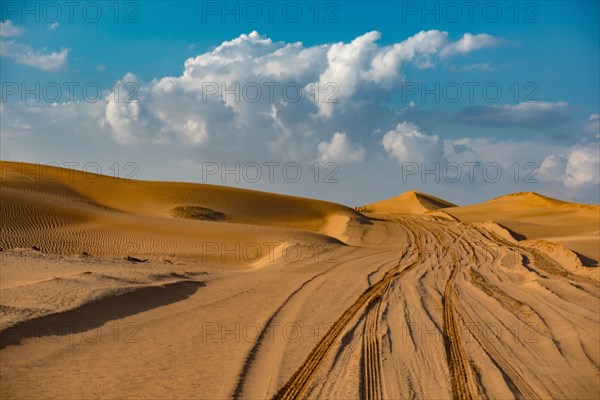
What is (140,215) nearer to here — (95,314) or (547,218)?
(95,314)

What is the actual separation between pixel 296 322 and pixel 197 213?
116 ft

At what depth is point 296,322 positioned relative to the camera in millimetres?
11656

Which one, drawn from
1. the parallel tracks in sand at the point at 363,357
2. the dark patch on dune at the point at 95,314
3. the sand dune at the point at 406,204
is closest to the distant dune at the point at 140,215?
the dark patch on dune at the point at 95,314

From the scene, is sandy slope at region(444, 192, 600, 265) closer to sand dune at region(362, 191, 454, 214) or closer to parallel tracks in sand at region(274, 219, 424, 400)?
sand dune at region(362, 191, 454, 214)

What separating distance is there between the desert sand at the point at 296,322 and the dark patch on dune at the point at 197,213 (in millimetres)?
16297

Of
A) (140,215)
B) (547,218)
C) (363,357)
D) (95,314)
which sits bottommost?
(363,357)

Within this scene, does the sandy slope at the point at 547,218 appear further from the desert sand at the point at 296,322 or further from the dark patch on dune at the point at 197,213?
the dark patch on dune at the point at 197,213

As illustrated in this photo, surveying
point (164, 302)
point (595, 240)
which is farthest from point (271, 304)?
point (595, 240)

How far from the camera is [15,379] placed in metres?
7.36

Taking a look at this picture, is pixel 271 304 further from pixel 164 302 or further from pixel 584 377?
pixel 584 377

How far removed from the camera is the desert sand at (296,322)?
787 centimetres

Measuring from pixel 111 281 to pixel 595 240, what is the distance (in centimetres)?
2490

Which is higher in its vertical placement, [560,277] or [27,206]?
[27,206]

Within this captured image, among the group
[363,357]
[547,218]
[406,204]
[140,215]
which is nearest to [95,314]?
[363,357]
